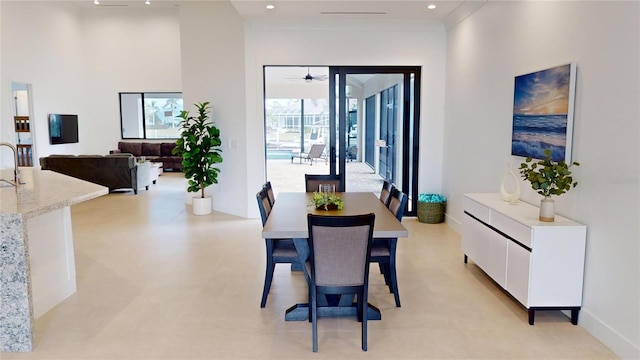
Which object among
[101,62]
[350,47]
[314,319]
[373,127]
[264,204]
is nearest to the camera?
[314,319]

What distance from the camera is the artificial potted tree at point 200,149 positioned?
689 centimetres

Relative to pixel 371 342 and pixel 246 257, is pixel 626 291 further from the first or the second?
pixel 246 257

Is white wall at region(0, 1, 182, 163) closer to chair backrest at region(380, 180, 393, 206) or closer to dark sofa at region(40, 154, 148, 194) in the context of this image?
dark sofa at region(40, 154, 148, 194)

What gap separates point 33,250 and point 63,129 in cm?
921

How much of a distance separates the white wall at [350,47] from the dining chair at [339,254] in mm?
4267

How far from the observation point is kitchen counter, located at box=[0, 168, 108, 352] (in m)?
2.87

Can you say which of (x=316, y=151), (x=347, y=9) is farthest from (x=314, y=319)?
(x=316, y=151)

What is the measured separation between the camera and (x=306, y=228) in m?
3.15

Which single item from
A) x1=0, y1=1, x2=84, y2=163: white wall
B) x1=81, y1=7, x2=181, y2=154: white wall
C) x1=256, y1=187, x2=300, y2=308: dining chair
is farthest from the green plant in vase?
x1=81, y1=7, x2=181, y2=154: white wall

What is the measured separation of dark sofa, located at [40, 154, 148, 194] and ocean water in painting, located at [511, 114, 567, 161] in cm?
743

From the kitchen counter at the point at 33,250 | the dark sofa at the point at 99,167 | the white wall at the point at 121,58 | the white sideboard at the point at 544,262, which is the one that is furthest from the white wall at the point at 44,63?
the white sideboard at the point at 544,262

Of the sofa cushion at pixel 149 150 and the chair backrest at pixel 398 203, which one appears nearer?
the chair backrest at pixel 398 203

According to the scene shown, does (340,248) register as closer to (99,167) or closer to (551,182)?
(551,182)

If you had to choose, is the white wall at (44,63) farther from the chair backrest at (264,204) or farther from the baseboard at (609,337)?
the baseboard at (609,337)
